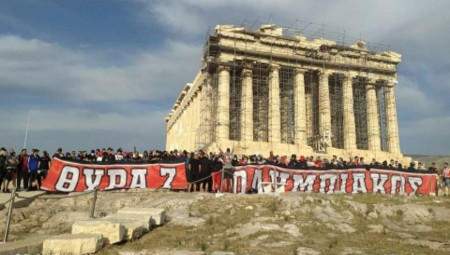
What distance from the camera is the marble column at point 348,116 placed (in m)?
36.6

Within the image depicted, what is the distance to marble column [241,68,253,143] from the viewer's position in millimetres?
33656

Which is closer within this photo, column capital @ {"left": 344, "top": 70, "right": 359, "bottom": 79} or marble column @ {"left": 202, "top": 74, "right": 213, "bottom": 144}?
marble column @ {"left": 202, "top": 74, "right": 213, "bottom": 144}

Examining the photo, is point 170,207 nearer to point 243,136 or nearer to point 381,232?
point 381,232

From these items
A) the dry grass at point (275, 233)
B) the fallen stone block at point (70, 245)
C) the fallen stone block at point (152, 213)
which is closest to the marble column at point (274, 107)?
the dry grass at point (275, 233)

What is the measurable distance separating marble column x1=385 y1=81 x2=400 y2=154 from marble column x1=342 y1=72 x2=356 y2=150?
4197mm

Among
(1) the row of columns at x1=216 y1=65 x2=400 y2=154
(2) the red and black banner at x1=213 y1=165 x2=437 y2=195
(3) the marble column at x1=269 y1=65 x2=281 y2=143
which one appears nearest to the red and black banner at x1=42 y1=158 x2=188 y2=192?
(2) the red and black banner at x1=213 y1=165 x2=437 y2=195

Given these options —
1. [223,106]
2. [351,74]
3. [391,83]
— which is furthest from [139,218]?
[391,83]

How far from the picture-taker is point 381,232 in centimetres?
1062

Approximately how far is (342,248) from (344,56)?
3287 cm

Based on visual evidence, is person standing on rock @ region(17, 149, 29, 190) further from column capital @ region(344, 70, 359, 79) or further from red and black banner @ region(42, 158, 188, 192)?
column capital @ region(344, 70, 359, 79)

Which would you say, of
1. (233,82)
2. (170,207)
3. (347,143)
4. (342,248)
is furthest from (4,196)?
(347,143)

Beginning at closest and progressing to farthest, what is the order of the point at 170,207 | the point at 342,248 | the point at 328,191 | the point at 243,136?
the point at 342,248, the point at 170,207, the point at 328,191, the point at 243,136

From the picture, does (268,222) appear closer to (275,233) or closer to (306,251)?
(275,233)

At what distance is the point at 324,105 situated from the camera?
36812 millimetres
